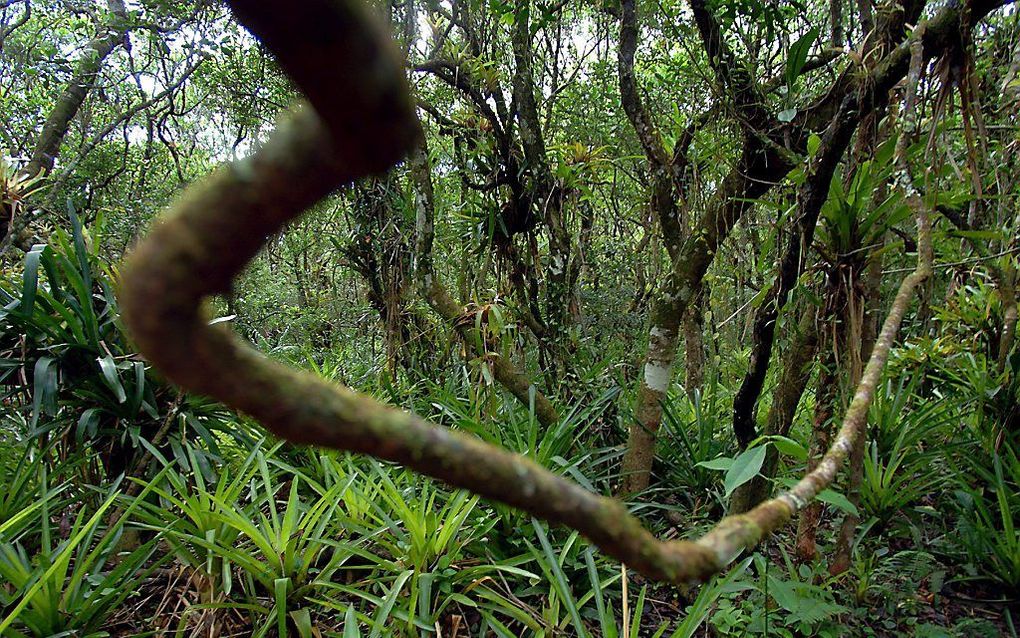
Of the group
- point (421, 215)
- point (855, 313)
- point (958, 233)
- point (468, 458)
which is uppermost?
point (421, 215)

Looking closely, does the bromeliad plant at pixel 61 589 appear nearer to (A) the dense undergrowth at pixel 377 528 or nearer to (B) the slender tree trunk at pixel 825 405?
(A) the dense undergrowth at pixel 377 528

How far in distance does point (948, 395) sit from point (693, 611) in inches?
100

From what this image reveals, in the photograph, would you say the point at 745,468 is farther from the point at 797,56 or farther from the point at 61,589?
the point at 61,589

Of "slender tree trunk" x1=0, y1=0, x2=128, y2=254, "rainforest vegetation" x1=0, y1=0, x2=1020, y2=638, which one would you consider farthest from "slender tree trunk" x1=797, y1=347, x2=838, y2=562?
"slender tree trunk" x1=0, y1=0, x2=128, y2=254

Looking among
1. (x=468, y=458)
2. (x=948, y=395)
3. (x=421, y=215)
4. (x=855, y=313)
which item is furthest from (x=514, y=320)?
(x=468, y=458)

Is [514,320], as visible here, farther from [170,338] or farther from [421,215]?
[170,338]

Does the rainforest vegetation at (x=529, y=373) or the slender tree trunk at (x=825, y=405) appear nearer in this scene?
the rainforest vegetation at (x=529, y=373)

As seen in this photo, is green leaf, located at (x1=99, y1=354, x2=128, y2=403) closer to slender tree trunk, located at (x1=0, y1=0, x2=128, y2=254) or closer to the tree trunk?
the tree trunk

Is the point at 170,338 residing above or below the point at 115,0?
below

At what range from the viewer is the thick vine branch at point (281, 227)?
25 cm

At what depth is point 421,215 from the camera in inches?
139

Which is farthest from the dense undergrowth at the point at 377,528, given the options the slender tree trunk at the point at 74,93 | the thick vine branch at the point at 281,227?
the slender tree trunk at the point at 74,93

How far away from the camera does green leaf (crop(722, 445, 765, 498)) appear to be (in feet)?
4.12

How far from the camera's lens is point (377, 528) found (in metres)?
2.49
